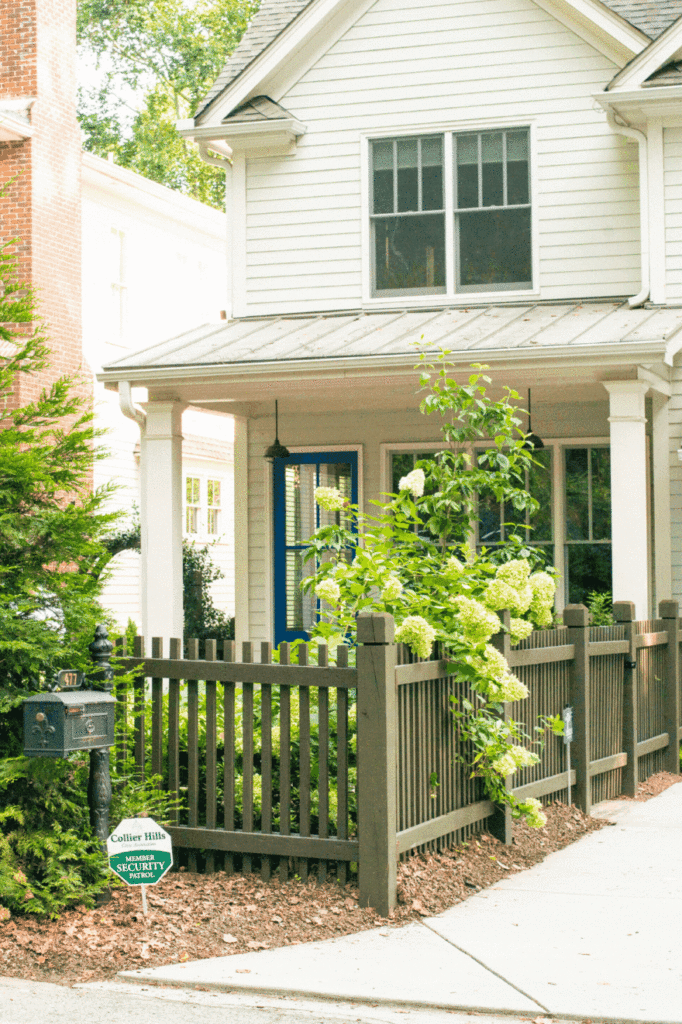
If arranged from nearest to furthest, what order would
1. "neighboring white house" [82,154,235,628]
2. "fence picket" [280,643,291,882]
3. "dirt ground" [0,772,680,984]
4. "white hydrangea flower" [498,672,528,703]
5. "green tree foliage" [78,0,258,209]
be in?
"dirt ground" [0,772,680,984] < "fence picket" [280,643,291,882] < "white hydrangea flower" [498,672,528,703] < "neighboring white house" [82,154,235,628] < "green tree foliage" [78,0,258,209]

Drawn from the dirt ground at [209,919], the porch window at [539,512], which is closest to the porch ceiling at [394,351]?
the porch window at [539,512]

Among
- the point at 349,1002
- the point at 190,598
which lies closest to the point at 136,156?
the point at 190,598

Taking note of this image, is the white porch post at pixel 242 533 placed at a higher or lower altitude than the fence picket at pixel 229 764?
higher

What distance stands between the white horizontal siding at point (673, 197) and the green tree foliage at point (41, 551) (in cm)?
724

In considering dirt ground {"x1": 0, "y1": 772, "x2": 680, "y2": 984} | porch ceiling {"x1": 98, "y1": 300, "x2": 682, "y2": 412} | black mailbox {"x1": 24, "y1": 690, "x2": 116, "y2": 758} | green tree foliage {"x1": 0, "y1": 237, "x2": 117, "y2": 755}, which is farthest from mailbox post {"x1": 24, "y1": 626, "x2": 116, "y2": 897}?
porch ceiling {"x1": 98, "y1": 300, "x2": 682, "y2": 412}

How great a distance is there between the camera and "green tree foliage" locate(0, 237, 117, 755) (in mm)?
5410

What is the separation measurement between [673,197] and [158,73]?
2704cm

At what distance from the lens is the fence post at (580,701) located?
7.62 meters

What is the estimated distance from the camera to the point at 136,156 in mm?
33594

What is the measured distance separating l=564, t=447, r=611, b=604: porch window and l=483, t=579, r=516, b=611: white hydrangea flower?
580cm

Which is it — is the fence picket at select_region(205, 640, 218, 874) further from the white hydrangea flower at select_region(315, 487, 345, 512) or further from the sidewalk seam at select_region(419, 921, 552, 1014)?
the white hydrangea flower at select_region(315, 487, 345, 512)

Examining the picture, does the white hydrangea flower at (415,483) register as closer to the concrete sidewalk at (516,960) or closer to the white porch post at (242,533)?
the concrete sidewalk at (516,960)

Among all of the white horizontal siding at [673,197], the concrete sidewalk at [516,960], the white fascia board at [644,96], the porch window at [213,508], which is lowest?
the concrete sidewalk at [516,960]

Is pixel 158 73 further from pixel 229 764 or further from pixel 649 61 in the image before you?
pixel 229 764
